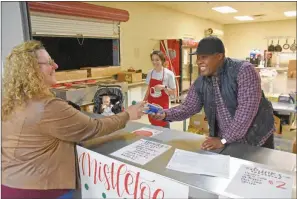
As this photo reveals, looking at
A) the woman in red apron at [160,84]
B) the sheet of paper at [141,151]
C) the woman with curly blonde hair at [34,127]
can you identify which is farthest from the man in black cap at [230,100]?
the woman in red apron at [160,84]

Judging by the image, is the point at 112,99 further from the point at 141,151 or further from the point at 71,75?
the point at 71,75

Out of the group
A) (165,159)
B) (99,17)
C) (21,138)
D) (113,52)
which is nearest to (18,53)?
(21,138)

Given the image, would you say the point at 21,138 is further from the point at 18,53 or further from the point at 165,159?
the point at 165,159

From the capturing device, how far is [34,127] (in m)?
1.15

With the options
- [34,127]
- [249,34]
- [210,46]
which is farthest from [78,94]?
[249,34]

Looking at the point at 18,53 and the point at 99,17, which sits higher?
the point at 99,17

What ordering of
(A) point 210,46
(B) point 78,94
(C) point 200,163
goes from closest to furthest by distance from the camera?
(C) point 200,163
(A) point 210,46
(B) point 78,94

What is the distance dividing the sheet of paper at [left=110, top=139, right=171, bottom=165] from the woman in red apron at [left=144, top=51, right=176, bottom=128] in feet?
4.63

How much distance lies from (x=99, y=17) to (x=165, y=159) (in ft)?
10.9

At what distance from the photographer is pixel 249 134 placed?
1455mm

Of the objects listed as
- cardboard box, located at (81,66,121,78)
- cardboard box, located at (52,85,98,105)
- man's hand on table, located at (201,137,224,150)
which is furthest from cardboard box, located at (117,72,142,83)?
man's hand on table, located at (201,137,224,150)

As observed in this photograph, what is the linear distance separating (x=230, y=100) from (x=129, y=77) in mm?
2908

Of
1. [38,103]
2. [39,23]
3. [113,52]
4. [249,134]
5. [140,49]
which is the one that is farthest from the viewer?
[140,49]

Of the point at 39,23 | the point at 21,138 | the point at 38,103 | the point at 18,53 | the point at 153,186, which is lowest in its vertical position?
the point at 153,186
